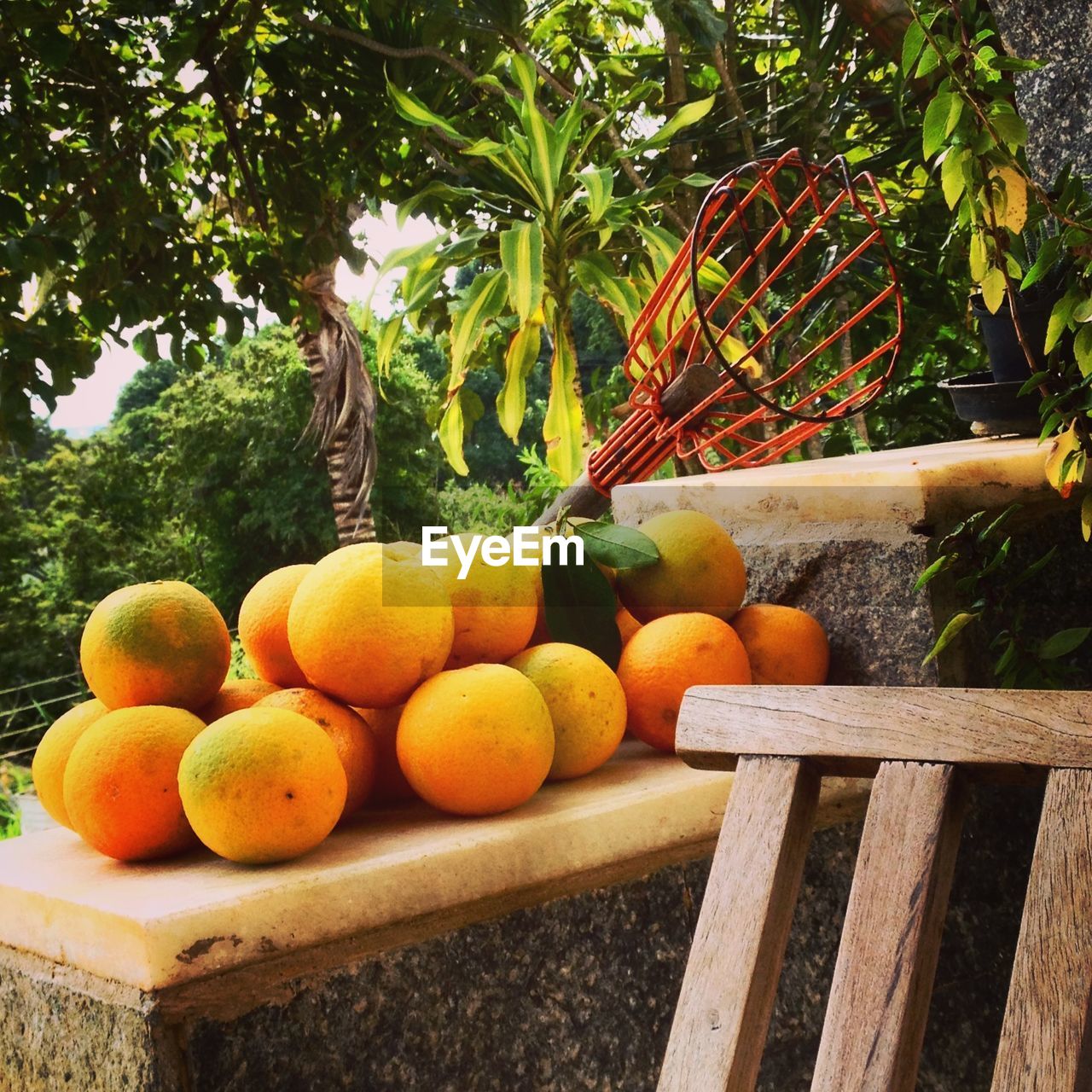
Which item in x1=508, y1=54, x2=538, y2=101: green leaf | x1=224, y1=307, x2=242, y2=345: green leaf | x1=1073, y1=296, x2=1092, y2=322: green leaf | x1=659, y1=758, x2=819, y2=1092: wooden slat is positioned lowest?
x1=659, y1=758, x2=819, y2=1092: wooden slat

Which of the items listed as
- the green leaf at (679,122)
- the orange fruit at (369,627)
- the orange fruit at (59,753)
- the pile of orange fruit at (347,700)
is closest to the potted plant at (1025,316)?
the pile of orange fruit at (347,700)

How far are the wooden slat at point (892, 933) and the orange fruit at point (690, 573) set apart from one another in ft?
1.33

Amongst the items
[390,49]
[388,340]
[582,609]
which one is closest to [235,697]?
[582,609]

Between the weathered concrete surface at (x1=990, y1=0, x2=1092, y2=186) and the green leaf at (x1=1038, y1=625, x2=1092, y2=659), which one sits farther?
the weathered concrete surface at (x1=990, y1=0, x2=1092, y2=186)

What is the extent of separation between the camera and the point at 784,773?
65cm

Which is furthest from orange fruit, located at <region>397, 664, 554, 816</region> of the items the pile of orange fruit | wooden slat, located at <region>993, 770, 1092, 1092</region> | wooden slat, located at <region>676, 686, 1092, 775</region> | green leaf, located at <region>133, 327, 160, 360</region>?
green leaf, located at <region>133, 327, 160, 360</region>

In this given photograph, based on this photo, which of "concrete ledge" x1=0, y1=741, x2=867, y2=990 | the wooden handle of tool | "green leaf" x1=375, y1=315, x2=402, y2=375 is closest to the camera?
"concrete ledge" x1=0, y1=741, x2=867, y2=990

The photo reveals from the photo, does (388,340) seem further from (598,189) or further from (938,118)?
(938,118)

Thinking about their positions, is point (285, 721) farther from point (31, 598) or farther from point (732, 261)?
point (31, 598)

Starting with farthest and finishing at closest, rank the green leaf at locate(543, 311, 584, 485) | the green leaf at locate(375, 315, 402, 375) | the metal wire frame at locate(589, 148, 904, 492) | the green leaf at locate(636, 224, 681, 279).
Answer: the green leaf at locate(375, 315, 402, 375)
the green leaf at locate(543, 311, 584, 485)
the green leaf at locate(636, 224, 681, 279)
the metal wire frame at locate(589, 148, 904, 492)

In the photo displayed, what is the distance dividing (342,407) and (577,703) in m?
6.50

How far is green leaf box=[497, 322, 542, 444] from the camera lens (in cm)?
209

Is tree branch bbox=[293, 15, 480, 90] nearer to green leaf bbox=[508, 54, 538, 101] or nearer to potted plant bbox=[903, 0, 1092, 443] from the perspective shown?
green leaf bbox=[508, 54, 538, 101]

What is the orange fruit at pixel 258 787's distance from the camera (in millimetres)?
691
